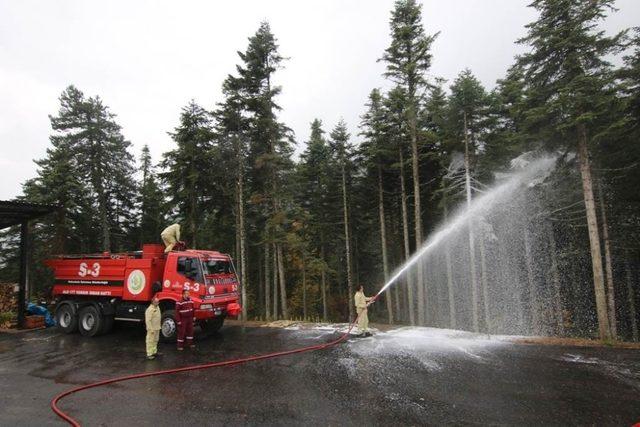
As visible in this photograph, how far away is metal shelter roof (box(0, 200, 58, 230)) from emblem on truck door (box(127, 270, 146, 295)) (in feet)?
18.0

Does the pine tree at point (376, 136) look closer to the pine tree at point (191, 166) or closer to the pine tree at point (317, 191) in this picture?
the pine tree at point (317, 191)

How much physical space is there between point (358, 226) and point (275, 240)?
15.0 meters

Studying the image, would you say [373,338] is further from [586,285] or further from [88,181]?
[88,181]

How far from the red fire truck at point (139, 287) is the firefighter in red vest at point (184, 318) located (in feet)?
1.60

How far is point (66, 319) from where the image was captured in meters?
13.8

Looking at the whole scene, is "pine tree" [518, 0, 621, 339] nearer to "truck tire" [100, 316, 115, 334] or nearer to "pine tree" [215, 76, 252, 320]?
"pine tree" [215, 76, 252, 320]

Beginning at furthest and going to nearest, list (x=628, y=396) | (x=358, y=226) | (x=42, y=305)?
(x=358, y=226), (x=42, y=305), (x=628, y=396)

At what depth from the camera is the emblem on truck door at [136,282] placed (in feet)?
40.6

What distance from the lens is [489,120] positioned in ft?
65.2

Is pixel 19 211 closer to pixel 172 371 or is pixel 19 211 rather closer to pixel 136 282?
pixel 136 282

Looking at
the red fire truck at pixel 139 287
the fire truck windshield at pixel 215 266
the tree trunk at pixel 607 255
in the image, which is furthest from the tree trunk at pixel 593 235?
the fire truck windshield at pixel 215 266

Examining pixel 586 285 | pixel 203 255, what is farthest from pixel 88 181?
pixel 586 285

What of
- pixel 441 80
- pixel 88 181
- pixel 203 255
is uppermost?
pixel 441 80

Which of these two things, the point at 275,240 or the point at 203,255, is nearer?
the point at 203,255
